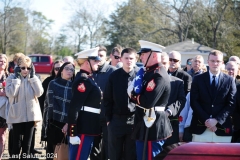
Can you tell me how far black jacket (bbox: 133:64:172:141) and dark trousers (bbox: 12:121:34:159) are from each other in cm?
254

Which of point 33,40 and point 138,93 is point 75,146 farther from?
point 33,40

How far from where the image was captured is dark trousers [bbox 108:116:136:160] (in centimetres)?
488

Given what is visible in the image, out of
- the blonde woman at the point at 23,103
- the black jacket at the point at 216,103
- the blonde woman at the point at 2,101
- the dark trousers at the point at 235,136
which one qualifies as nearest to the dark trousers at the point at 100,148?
the blonde woman at the point at 23,103

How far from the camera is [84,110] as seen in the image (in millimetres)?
4910

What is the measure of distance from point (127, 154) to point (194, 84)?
4.47 ft

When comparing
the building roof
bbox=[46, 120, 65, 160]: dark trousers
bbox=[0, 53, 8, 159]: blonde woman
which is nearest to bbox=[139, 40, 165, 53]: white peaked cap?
bbox=[46, 120, 65, 160]: dark trousers

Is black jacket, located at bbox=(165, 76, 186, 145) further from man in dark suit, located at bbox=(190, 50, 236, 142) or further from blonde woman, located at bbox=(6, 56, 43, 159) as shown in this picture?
blonde woman, located at bbox=(6, 56, 43, 159)

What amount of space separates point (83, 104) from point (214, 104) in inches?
69.0

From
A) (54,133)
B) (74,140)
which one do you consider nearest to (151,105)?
(74,140)

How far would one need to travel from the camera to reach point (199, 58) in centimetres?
728

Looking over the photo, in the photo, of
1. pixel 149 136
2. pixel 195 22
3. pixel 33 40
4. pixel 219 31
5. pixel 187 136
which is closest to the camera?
pixel 149 136

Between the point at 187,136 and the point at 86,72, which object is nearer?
the point at 86,72

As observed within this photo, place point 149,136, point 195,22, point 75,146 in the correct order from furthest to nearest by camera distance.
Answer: point 195,22
point 75,146
point 149,136

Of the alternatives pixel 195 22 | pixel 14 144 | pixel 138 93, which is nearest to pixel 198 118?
pixel 138 93
